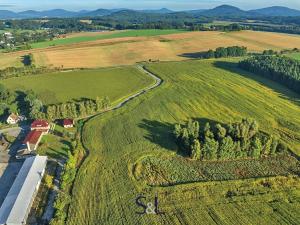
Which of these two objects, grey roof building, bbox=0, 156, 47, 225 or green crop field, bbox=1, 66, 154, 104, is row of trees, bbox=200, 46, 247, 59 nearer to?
green crop field, bbox=1, 66, 154, 104

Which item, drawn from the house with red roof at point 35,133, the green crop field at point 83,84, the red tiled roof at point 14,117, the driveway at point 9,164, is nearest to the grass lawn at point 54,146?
the house with red roof at point 35,133

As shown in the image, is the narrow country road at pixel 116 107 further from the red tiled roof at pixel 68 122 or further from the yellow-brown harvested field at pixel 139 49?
the yellow-brown harvested field at pixel 139 49

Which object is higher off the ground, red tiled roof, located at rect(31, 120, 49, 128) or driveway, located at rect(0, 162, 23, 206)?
red tiled roof, located at rect(31, 120, 49, 128)

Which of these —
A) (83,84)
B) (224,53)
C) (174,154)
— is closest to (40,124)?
(174,154)

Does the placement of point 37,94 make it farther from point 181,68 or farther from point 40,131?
point 181,68

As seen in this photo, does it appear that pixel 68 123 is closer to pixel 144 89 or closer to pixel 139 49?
pixel 144 89

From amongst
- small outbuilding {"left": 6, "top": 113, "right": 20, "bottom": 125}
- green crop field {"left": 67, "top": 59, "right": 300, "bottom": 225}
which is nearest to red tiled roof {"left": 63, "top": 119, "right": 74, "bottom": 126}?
green crop field {"left": 67, "top": 59, "right": 300, "bottom": 225}
